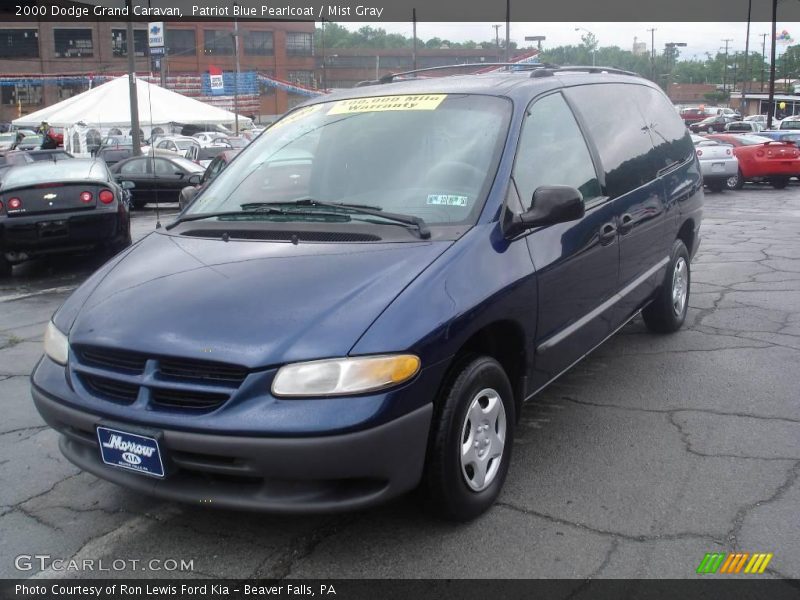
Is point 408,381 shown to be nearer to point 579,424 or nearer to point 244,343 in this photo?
point 244,343

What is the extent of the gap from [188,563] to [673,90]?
356ft

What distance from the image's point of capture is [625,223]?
4844mm

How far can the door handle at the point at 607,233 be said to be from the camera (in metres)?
4.50

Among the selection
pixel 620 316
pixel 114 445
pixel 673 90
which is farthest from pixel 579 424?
pixel 673 90

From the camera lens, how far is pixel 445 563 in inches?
123

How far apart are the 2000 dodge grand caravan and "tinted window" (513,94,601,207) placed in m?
Result: 0.02

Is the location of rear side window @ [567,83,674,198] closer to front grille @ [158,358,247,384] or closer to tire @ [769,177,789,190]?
front grille @ [158,358,247,384]

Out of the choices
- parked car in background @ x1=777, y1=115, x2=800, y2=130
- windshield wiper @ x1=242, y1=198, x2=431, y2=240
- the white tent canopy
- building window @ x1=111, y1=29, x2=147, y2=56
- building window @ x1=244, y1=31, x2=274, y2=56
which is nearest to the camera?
windshield wiper @ x1=242, y1=198, x2=431, y2=240

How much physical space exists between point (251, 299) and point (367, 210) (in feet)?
2.83

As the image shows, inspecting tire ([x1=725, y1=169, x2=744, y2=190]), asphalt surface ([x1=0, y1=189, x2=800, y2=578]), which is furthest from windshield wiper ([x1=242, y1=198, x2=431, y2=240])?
tire ([x1=725, y1=169, x2=744, y2=190])

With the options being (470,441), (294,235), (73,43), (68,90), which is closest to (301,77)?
(73,43)

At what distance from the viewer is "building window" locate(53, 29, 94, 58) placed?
71375 mm

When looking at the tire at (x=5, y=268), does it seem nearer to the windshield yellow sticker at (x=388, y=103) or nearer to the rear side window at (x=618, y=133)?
the windshield yellow sticker at (x=388, y=103)

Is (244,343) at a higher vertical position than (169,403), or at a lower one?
higher
